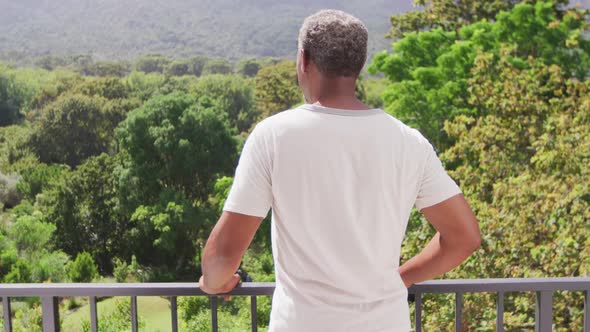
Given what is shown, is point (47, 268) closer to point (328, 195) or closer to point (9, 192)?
point (9, 192)

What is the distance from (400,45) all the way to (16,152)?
2937 cm

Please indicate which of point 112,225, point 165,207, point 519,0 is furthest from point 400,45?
point 112,225

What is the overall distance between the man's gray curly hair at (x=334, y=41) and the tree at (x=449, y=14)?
23423 millimetres

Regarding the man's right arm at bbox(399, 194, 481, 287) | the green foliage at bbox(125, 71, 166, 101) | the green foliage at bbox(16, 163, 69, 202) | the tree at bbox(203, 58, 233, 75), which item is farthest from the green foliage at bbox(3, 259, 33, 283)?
the tree at bbox(203, 58, 233, 75)

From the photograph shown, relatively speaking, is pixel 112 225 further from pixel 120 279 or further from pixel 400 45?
pixel 400 45

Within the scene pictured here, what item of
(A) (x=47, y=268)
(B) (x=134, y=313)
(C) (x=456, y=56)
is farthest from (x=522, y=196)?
(A) (x=47, y=268)

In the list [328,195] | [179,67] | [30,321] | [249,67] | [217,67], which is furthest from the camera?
[179,67]

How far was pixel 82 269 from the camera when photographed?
88.5ft

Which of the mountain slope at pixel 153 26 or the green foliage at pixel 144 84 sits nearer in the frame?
the green foliage at pixel 144 84

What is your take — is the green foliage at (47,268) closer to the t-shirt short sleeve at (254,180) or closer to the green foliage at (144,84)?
the green foliage at (144,84)

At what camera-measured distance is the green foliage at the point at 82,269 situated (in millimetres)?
26828

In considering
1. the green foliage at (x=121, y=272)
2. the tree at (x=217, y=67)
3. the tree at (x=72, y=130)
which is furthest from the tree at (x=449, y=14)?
the tree at (x=217, y=67)

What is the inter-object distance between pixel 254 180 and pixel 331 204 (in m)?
0.16

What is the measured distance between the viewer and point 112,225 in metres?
30.2
